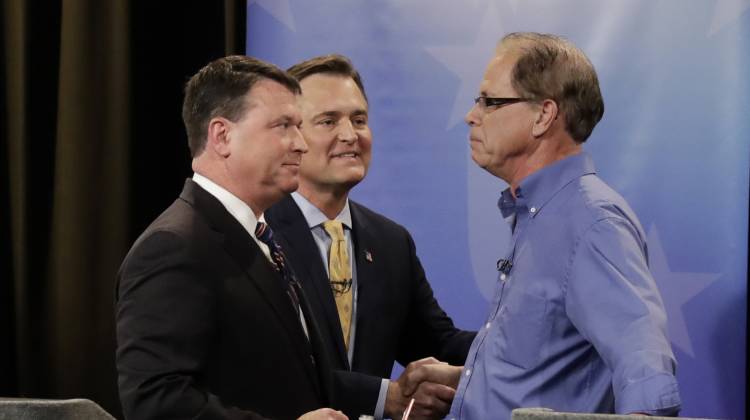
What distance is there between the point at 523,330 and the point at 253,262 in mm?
615

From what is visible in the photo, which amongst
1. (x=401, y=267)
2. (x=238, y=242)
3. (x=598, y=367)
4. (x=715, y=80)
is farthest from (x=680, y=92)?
(x=238, y=242)

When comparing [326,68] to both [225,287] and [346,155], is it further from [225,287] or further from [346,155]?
[225,287]

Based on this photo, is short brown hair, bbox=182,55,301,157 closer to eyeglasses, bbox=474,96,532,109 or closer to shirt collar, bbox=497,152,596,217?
eyeglasses, bbox=474,96,532,109

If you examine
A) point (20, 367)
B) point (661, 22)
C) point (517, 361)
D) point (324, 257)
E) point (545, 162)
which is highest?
point (661, 22)

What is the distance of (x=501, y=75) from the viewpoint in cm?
273

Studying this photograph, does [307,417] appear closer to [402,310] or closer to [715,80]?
[402,310]

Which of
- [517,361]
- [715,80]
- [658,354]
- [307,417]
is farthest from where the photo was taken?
[715,80]

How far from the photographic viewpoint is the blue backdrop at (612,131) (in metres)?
3.78

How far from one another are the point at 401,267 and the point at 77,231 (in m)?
1.35

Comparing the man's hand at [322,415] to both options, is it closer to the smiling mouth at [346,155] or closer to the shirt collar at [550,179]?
the shirt collar at [550,179]

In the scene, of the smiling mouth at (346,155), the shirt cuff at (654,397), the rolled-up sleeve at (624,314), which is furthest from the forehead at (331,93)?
the shirt cuff at (654,397)

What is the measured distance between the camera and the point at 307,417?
7.49 feet

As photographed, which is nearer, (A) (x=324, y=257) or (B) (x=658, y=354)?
(B) (x=658, y=354)

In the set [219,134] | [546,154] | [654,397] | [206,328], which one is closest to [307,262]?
[219,134]
